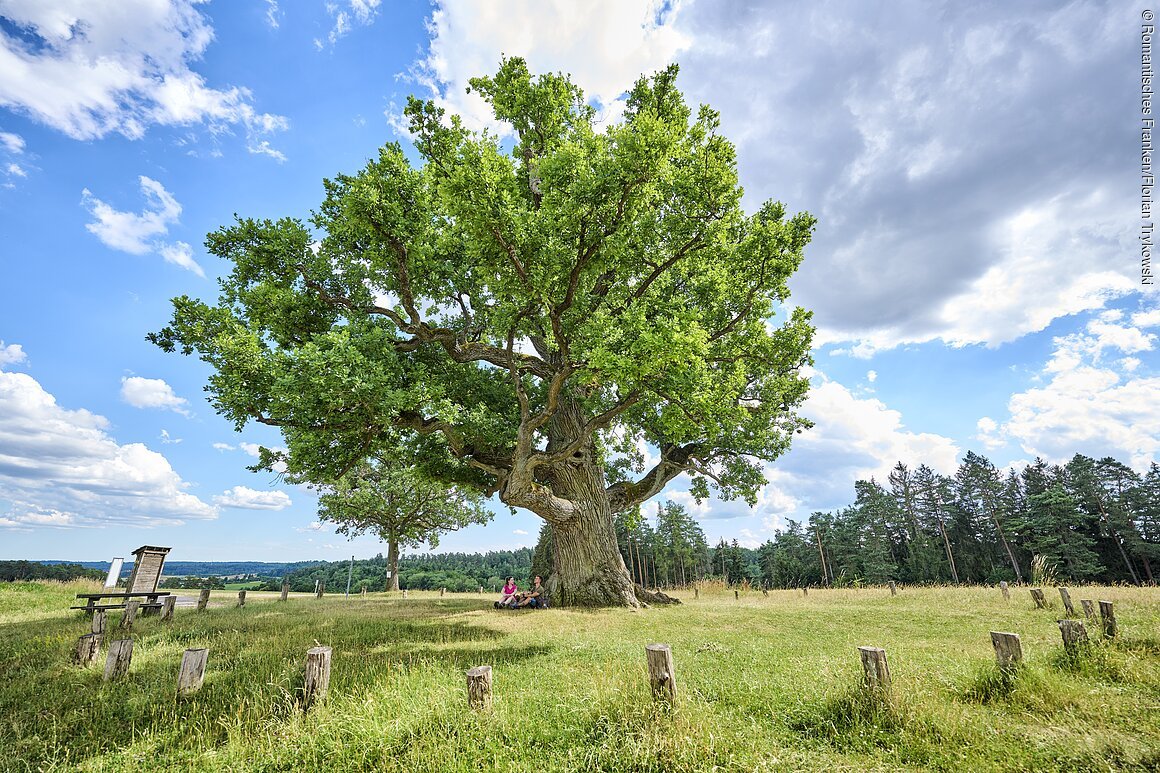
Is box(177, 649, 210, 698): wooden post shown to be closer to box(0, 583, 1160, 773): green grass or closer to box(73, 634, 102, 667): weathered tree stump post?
box(0, 583, 1160, 773): green grass

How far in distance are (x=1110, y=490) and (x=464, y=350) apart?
71.5 meters

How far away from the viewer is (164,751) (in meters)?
5.52

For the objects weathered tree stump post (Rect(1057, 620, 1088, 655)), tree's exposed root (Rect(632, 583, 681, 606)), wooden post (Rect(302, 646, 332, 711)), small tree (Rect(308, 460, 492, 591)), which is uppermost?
small tree (Rect(308, 460, 492, 591))

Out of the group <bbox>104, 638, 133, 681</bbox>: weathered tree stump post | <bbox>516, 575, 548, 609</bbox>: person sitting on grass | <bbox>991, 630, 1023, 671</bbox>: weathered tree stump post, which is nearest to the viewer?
<bbox>991, 630, 1023, 671</bbox>: weathered tree stump post

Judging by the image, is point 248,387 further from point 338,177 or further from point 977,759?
point 977,759

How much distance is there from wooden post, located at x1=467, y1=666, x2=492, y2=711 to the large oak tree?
6.86 m

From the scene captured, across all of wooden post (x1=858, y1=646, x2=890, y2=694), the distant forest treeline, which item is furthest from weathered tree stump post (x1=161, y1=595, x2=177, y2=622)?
the distant forest treeline

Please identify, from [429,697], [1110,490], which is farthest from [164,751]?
[1110,490]

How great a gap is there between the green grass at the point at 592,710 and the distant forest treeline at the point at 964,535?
33117mm

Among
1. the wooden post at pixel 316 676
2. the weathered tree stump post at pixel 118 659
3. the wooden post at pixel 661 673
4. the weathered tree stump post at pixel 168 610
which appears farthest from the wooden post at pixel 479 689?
the weathered tree stump post at pixel 168 610

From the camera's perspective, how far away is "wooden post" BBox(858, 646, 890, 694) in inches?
223

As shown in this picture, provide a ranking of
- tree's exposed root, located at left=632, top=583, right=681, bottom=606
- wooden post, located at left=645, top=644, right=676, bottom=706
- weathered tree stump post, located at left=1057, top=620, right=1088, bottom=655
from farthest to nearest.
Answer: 1. tree's exposed root, located at left=632, top=583, right=681, bottom=606
2. weathered tree stump post, located at left=1057, top=620, right=1088, bottom=655
3. wooden post, located at left=645, top=644, right=676, bottom=706

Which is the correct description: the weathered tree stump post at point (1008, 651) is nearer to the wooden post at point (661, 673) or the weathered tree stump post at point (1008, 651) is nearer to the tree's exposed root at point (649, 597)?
the wooden post at point (661, 673)

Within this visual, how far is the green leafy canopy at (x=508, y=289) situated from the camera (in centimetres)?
1098
